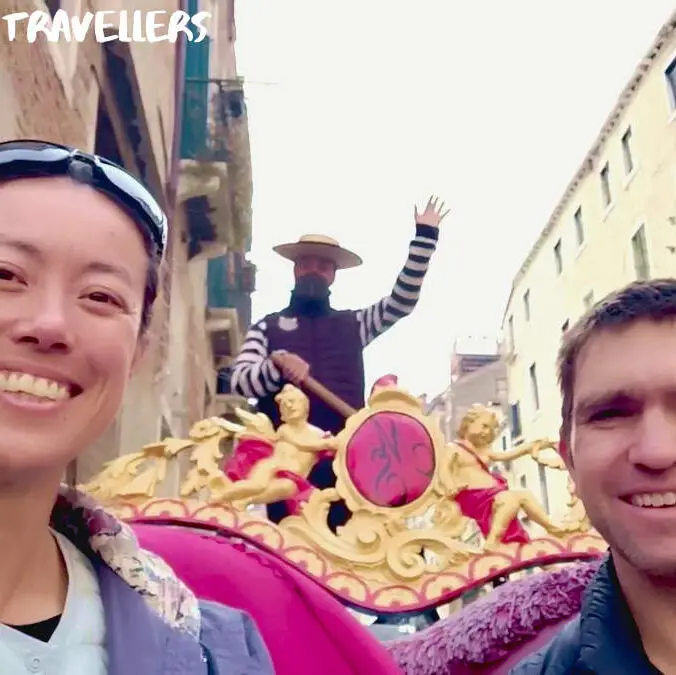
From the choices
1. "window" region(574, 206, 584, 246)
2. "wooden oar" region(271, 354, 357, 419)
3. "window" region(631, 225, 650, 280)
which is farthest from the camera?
"window" region(574, 206, 584, 246)

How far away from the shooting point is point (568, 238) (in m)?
13.9

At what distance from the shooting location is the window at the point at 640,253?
35.9ft

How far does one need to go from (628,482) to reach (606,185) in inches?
483

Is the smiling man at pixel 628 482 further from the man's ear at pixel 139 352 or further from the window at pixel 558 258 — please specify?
the window at pixel 558 258

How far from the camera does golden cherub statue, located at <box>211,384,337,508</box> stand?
1719 mm

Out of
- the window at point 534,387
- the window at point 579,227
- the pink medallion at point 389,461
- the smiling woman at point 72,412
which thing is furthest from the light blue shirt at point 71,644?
the window at point 534,387

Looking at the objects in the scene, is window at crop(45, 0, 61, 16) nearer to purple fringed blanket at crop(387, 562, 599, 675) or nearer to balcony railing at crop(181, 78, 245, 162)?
purple fringed blanket at crop(387, 562, 599, 675)

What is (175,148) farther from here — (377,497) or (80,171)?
(80,171)

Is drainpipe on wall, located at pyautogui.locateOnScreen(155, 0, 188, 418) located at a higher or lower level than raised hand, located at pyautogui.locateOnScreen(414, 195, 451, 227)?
higher

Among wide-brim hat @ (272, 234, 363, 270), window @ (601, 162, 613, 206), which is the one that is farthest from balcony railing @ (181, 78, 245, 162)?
window @ (601, 162, 613, 206)

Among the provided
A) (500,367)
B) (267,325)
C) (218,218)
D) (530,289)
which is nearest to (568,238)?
(530,289)

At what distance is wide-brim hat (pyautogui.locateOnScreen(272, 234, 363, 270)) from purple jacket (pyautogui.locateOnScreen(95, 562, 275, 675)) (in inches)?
64.3

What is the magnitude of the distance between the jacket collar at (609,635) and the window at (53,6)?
2.56m

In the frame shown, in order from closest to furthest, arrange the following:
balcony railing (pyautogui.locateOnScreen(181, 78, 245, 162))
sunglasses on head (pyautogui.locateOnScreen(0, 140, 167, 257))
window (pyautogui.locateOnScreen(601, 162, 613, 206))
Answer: sunglasses on head (pyautogui.locateOnScreen(0, 140, 167, 257))
balcony railing (pyautogui.locateOnScreen(181, 78, 245, 162))
window (pyautogui.locateOnScreen(601, 162, 613, 206))
